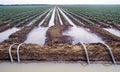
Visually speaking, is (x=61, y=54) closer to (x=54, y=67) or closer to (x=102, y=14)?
(x=54, y=67)

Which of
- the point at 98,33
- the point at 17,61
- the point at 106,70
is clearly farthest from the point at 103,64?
the point at 98,33

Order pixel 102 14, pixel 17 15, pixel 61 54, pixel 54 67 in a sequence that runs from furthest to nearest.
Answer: pixel 102 14
pixel 17 15
pixel 61 54
pixel 54 67

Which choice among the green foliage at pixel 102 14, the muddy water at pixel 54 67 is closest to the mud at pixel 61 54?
the muddy water at pixel 54 67

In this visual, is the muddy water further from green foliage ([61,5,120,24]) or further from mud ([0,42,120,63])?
green foliage ([61,5,120,24])

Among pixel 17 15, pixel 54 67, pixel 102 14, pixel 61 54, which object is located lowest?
pixel 17 15

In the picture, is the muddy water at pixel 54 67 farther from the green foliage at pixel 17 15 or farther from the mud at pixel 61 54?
the green foliage at pixel 17 15

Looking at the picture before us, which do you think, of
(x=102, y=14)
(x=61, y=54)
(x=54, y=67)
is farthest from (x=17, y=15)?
(x=54, y=67)

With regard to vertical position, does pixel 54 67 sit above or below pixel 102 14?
above

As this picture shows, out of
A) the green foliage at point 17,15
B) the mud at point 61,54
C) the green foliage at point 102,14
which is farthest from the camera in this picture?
the green foliage at point 102,14

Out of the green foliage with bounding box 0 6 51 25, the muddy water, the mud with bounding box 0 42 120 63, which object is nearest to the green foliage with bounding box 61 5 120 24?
the green foliage with bounding box 0 6 51 25
